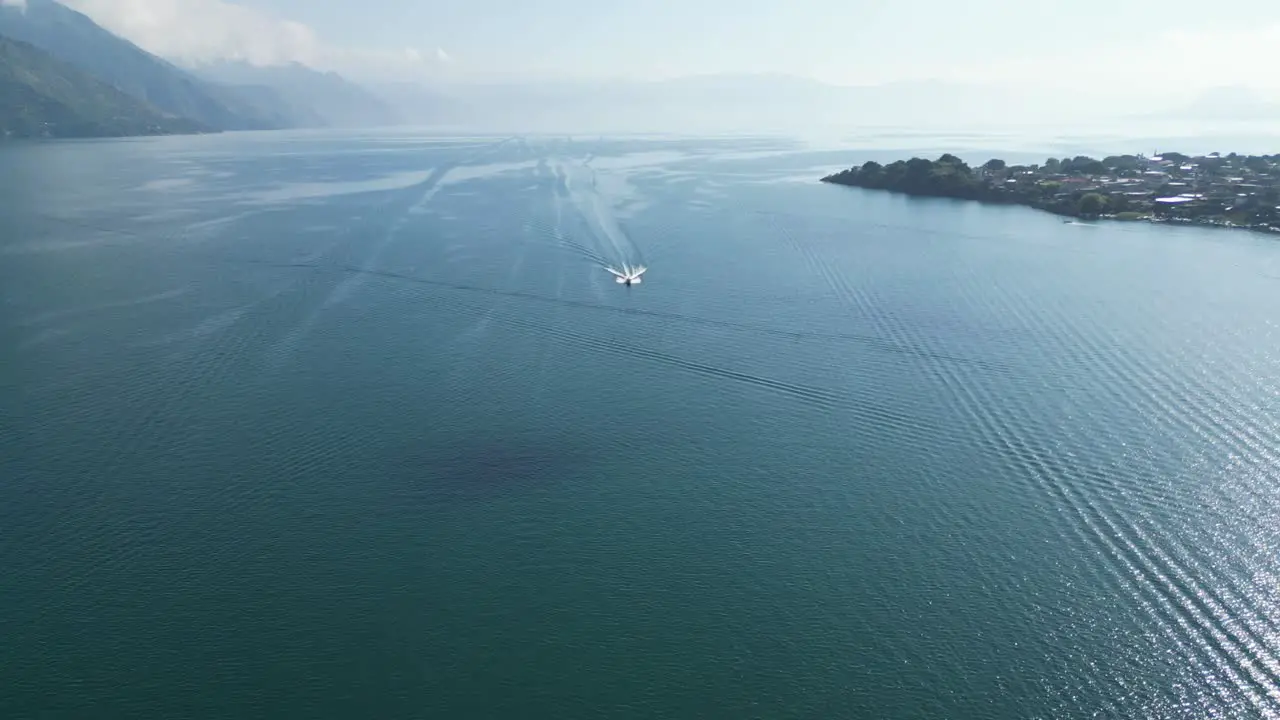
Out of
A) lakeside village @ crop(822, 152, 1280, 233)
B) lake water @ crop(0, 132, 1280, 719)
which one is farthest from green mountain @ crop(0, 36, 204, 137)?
lakeside village @ crop(822, 152, 1280, 233)

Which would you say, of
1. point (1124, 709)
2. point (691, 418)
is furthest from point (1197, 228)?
point (1124, 709)

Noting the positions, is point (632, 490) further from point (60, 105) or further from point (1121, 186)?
point (60, 105)

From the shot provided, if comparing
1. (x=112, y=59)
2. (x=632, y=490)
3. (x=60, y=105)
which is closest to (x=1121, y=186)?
(x=632, y=490)

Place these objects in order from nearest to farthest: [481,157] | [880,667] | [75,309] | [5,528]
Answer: [880,667] → [5,528] → [75,309] → [481,157]

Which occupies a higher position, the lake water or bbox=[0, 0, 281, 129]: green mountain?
bbox=[0, 0, 281, 129]: green mountain

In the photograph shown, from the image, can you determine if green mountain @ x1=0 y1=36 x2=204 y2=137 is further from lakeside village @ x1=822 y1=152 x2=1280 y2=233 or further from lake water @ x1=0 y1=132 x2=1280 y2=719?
lakeside village @ x1=822 y1=152 x2=1280 y2=233

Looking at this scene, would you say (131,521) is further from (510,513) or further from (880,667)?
(880,667)

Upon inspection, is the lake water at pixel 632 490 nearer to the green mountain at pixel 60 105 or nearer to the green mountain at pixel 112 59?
the green mountain at pixel 60 105
